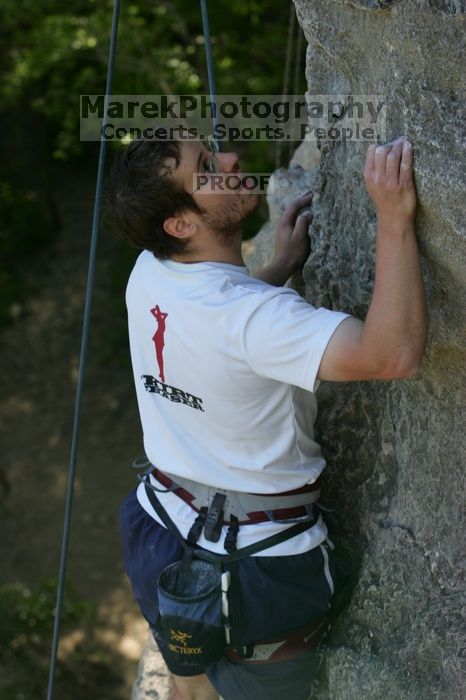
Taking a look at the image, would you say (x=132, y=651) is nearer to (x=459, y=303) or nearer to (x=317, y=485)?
(x=317, y=485)

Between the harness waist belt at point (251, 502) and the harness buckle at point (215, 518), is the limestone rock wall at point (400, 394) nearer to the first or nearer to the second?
the harness waist belt at point (251, 502)

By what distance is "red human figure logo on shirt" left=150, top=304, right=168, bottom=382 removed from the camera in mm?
2240

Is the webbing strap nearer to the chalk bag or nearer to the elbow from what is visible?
the chalk bag

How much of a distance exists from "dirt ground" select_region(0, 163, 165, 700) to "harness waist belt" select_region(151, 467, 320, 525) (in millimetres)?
3589

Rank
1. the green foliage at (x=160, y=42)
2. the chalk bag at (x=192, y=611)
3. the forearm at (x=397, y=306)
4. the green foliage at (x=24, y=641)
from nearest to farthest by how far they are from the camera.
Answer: the forearm at (x=397, y=306) → the chalk bag at (x=192, y=611) → the green foliage at (x=24, y=641) → the green foliage at (x=160, y=42)

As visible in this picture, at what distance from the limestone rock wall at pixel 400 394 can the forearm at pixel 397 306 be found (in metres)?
0.08

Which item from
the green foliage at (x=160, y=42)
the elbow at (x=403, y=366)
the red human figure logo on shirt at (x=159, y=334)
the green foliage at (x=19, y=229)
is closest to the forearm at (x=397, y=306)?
the elbow at (x=403, y=366)

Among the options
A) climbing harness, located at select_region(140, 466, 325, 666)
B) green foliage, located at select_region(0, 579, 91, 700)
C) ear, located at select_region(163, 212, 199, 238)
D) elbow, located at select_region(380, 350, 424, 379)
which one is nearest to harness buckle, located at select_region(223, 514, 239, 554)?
climbing harness, located at select_region(140, 466, 325, 666)

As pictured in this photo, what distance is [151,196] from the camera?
7.35ft

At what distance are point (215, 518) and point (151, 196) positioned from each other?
0.79 meters

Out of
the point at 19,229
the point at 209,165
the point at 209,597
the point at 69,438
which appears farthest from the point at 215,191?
the point at 19,229

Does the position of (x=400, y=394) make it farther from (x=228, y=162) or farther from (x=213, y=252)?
(x=228, y=162)

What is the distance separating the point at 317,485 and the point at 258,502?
22cm

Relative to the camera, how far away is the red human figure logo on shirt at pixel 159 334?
7.35 ft
